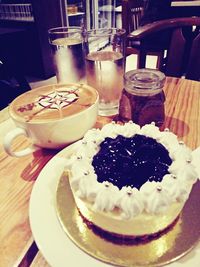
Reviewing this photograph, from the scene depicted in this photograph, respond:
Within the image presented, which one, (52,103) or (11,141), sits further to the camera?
(52,103)

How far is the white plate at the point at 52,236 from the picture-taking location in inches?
16.6

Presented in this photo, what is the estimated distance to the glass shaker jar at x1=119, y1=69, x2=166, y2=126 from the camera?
744 mm

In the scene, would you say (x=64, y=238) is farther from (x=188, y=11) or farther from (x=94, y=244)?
(x=188, y=11)

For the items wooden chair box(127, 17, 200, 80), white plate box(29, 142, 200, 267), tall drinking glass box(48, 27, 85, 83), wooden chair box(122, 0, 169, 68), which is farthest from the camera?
wooden chair box(122, 0, 169, 68)

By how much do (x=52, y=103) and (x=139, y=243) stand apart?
1.62 ft

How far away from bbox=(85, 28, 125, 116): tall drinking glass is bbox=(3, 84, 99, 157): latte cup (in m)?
0.13

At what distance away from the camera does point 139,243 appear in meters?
0.47

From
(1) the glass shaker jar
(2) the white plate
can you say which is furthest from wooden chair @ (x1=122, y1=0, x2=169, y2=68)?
(2) the white plate

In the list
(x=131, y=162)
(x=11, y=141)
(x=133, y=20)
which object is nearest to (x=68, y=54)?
(x=11, y=141)

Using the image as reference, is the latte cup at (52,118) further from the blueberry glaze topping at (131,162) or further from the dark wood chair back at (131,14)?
the dark wood chair back at (131,14)

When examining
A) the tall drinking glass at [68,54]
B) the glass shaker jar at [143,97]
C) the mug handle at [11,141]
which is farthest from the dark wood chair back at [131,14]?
the mug handle at [11,141]

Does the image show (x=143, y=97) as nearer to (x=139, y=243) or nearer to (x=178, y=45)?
(x=139, y=243)

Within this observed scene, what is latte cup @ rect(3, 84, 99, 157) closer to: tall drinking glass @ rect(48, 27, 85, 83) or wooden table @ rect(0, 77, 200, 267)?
wooden table @ rect(0, 77, 200, 267)

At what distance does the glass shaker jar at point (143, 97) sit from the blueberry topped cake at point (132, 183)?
22cm
